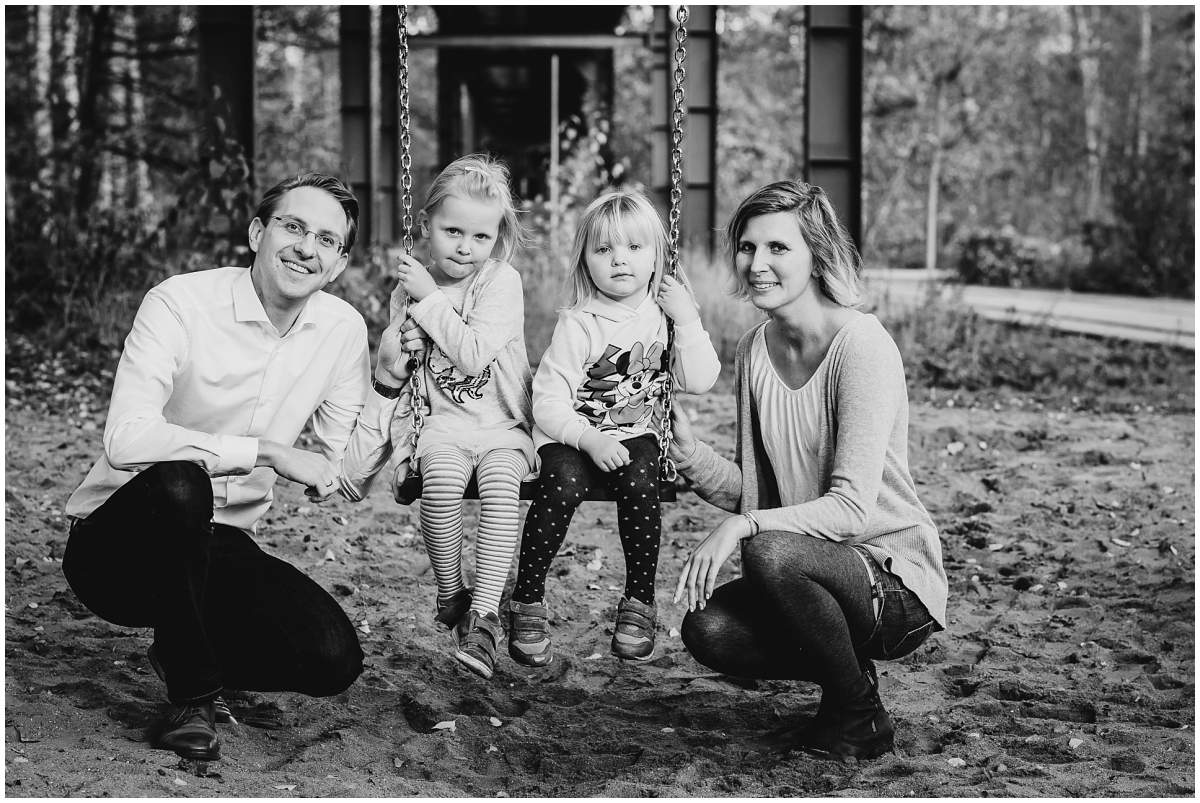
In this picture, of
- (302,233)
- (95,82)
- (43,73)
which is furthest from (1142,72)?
(302,233)

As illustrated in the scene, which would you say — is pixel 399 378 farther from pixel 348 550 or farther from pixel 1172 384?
pixel 1172 384

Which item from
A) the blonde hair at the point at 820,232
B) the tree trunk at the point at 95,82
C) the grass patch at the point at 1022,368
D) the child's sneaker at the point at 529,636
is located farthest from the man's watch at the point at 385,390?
the tree trunk at the point at 95,82

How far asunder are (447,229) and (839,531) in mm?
1417

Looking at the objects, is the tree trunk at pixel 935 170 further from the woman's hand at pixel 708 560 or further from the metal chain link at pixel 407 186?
the woman's hand at pixel 708 560

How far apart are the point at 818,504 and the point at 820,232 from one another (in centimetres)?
73

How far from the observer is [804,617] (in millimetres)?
3457

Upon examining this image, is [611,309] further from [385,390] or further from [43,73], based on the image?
[43,73]

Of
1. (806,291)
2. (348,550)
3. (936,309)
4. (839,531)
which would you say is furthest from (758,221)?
(936,309)

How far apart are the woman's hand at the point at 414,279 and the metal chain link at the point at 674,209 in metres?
0.68

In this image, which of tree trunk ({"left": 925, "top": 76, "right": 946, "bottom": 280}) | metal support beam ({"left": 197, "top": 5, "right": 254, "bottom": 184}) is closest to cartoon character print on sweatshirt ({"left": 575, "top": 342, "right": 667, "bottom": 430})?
metal support beam ({"left": 197, "top": 5, "right": 254, "bottom": 184})

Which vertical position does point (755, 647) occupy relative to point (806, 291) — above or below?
below

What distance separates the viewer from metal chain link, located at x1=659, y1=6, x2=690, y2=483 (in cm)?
365

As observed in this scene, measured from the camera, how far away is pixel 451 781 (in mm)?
3648

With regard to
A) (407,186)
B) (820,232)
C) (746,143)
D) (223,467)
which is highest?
(746,143)
